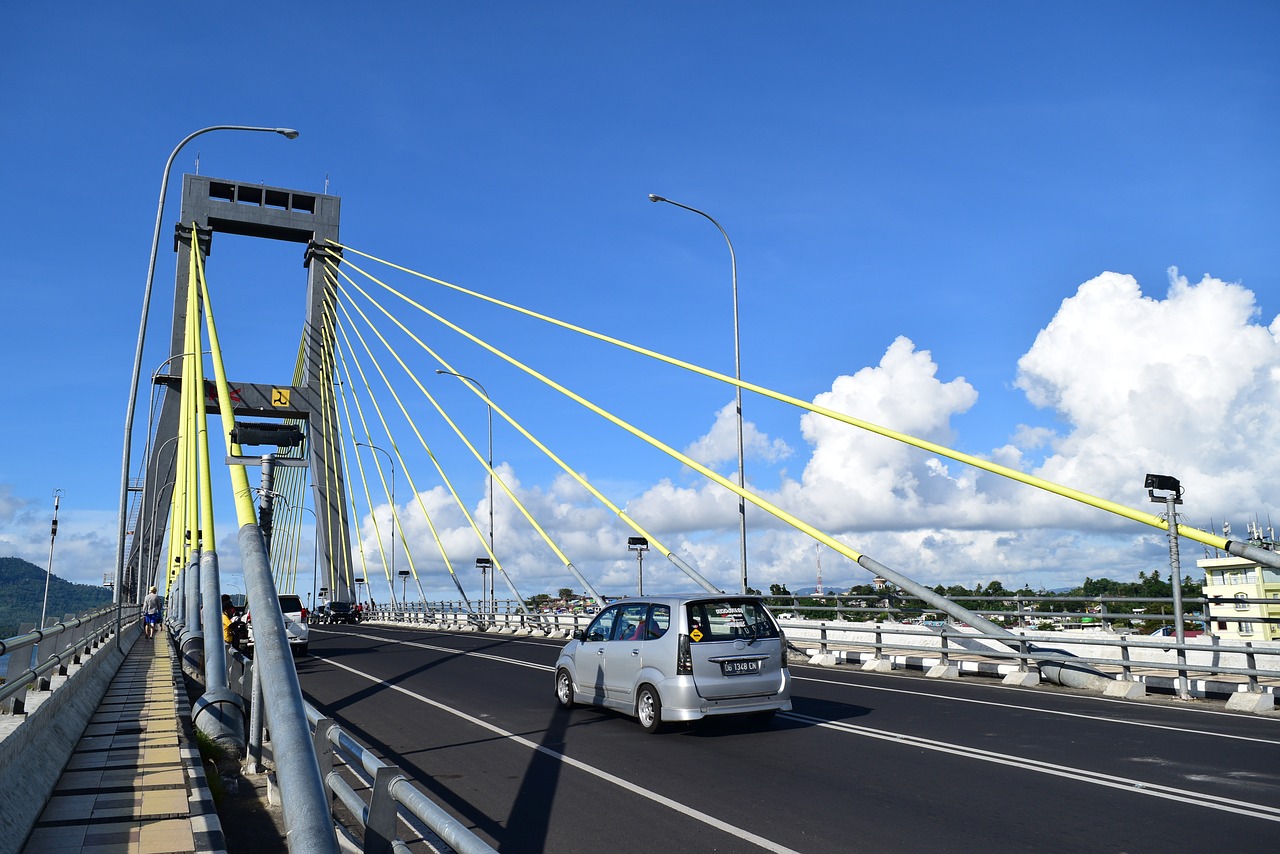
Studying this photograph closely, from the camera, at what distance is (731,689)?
12094 millimetres

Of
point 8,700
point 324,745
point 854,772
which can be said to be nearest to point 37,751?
point 8,700

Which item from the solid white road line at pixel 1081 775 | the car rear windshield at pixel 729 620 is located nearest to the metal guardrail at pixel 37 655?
the car rear windshield at pixel 729 620

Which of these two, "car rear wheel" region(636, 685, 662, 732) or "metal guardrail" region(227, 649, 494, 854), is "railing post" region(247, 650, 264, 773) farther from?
"car rear wheel" region(636, 685, 662, 732)

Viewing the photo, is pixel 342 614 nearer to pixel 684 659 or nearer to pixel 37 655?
pixel 684 659

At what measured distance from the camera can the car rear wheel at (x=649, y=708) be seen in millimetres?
12414

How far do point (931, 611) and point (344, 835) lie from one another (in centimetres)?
1397

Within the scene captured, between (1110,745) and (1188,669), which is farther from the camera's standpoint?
(1188,669)

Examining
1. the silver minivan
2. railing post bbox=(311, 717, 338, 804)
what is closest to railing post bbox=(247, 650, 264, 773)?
railing post bbox=(311, 717, 338, 804)

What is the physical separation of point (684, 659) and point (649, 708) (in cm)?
99

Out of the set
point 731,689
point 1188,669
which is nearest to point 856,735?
point 731,689

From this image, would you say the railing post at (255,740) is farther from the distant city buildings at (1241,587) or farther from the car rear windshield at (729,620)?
the distant city buildings at (1241,587)

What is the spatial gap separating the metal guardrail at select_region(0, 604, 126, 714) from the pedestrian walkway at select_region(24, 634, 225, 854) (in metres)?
0.75

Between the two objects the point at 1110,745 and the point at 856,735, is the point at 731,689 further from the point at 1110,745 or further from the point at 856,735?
the point at 1110,745

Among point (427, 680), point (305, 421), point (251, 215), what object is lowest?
point (427, 680)
